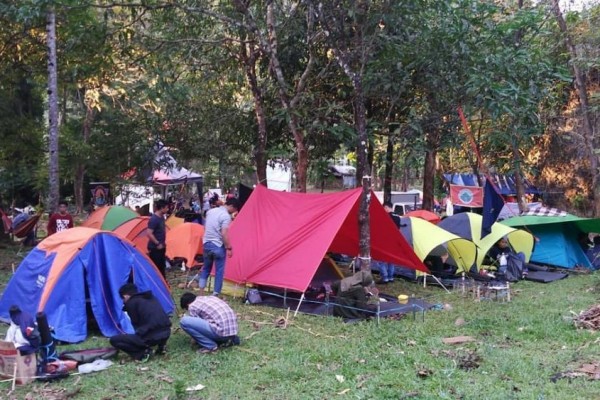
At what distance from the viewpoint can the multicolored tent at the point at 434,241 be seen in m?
10.2

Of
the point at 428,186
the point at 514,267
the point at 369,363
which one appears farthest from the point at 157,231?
the point at 428,186

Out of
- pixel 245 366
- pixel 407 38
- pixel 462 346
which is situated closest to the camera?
pixel 245 366

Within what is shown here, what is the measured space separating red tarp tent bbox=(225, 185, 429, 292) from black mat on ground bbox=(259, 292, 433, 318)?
0.42m

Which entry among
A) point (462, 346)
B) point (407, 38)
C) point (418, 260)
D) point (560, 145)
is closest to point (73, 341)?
point (462, 346)

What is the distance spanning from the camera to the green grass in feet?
16.3

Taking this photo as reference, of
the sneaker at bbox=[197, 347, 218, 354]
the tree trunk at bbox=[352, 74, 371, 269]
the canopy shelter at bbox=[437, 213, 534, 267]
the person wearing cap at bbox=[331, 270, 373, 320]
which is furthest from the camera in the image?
the canopy shelter at bbox=[437, 213, 534, 267]

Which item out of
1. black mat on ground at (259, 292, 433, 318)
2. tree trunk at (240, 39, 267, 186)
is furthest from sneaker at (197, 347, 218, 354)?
tree trunk at (240, 39, 267, 186)

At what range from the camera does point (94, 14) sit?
12359mm

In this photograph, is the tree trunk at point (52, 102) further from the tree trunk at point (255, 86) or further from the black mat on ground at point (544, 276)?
the black mat on ground at point (544, 276)

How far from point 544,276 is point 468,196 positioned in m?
6.88

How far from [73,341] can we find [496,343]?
4.73 meters

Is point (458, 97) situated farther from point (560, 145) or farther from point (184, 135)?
point (560, 145)

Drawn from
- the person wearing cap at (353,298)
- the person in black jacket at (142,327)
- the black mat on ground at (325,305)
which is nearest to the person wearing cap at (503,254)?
the black mat on ground at (325,305)

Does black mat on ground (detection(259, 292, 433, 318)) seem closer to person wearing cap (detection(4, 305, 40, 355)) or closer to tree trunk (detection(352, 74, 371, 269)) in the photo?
tree trunk (detection(352, 74, 371, 269))
